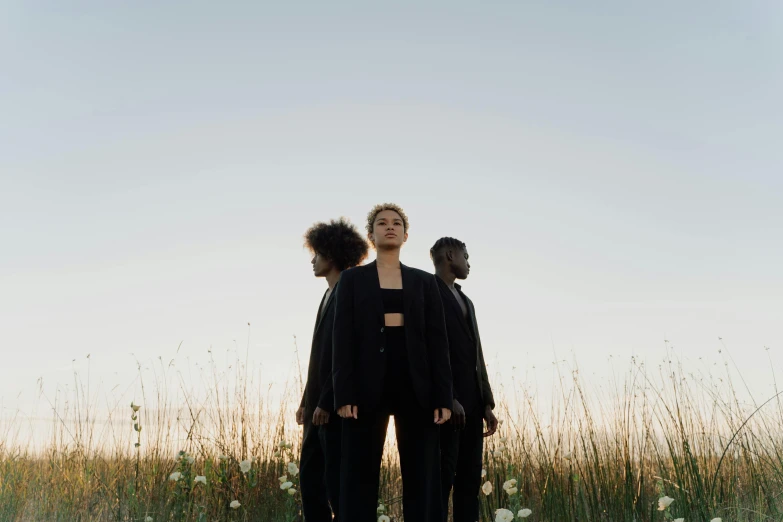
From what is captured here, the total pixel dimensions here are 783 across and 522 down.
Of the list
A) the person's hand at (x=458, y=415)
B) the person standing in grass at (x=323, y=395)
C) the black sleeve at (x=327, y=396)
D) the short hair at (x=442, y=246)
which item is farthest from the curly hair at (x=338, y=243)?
the person's hand at (x=458, y=415)

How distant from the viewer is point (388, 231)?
11.2 ft

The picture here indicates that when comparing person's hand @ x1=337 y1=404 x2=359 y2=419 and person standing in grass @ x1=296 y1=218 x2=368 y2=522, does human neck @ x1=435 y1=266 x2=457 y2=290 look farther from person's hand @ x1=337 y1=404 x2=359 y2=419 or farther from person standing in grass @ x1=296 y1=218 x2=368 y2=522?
person's hand @ x1=337 y1=404 x2=359 y2=419

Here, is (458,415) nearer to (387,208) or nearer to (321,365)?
(321,365)

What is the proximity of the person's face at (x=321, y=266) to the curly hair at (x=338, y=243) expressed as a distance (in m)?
0.02

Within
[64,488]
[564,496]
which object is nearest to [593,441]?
[564,496]

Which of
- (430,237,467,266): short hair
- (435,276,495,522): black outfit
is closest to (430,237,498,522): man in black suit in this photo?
(435,276,495,522): black outfit

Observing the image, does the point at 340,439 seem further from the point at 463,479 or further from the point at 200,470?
the point at 200,470

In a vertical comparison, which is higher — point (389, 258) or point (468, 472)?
point (389, 258)

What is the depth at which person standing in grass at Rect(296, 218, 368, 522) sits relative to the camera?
3412 mm

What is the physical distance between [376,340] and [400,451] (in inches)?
20.8

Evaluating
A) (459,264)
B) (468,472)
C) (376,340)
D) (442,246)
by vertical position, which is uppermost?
(442,246)

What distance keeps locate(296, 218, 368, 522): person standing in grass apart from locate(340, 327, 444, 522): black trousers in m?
0.29

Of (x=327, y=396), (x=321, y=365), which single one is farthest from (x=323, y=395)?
(x=321, y=365)

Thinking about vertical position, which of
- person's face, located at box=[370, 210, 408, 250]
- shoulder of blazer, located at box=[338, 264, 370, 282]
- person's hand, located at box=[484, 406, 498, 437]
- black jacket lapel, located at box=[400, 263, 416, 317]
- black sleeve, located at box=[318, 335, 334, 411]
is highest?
person's face, located at box=[370, 210, 408, 250]
